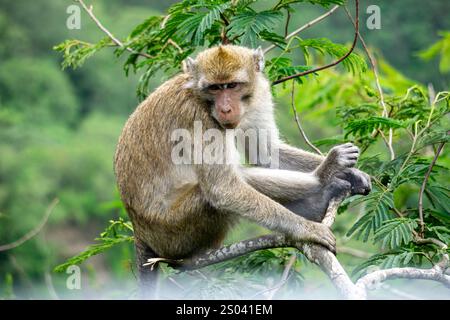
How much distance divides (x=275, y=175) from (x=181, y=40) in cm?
136

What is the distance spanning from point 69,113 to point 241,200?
39.4 metres

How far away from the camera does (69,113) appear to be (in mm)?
44281

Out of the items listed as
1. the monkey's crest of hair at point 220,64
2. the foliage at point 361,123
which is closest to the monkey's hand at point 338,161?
the foliage at point 361,123

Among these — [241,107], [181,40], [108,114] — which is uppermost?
[181,40]

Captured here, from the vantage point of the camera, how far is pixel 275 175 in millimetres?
6332

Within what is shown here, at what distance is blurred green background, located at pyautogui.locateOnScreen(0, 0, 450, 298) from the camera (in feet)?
88.1

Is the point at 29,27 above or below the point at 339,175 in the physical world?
above

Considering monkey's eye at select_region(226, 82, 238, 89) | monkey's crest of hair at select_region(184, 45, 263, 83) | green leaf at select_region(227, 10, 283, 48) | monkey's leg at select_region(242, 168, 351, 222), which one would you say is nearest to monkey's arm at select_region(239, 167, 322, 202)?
monkey's leg at select_region(242, 168, 351, 222)

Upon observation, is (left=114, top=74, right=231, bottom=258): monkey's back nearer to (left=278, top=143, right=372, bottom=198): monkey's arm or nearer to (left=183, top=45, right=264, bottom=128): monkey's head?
(left=183, top=45, right=264, bottom=128): monkey's head

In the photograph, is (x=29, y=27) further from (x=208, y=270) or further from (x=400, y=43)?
(x=208, y=270)

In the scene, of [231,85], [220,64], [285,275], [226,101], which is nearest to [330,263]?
[285,275]

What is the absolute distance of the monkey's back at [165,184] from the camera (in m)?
6.26

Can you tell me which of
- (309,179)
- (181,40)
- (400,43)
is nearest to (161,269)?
(309,179)
